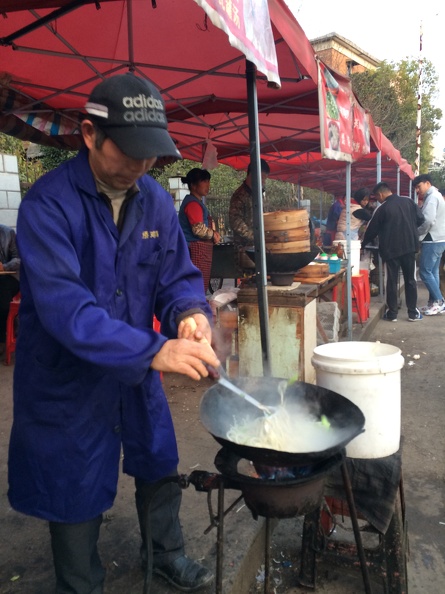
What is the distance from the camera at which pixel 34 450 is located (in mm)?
1732

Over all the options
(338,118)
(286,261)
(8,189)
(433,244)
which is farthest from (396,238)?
(8,189)

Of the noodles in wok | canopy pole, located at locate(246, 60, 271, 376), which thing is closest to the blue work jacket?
the noodles in wok

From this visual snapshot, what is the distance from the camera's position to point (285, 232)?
14.5 feet

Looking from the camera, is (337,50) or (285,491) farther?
(337,50)

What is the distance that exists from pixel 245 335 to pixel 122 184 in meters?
2.89

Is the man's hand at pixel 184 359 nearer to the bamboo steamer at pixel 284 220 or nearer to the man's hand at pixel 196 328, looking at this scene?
the man's hand at pixel 196 328

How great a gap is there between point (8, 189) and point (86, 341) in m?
6.26

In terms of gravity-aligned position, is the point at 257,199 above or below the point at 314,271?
above

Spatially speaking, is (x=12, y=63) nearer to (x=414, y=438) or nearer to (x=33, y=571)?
(x=33, y=571)

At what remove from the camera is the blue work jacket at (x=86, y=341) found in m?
1.48

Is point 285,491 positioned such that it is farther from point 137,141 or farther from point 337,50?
point 337,50

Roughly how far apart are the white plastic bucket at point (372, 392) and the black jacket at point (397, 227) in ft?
20.5

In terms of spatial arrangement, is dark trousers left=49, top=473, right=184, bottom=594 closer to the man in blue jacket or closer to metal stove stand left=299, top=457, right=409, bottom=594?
the man in blue jacket

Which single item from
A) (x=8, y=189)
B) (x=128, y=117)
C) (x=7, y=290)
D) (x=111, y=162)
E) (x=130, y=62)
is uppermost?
(x=130, y=62)
